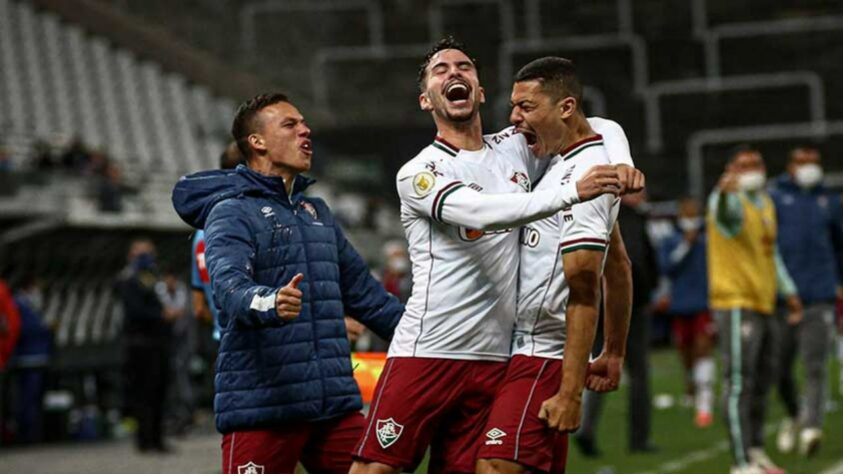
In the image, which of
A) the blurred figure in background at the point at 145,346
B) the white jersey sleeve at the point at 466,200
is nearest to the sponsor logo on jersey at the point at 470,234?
the white jersey sleeve at the point at 466,200

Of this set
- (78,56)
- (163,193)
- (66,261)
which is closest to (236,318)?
(66,261)

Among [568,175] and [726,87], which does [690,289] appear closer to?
[568,175]

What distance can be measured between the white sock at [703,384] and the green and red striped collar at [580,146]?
34.3 ft

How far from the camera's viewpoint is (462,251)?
644 centimetres

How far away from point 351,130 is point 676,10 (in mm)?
7178

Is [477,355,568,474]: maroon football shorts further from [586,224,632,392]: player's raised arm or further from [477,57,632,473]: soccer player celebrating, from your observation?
[586,224,632,392]: player's raised arm

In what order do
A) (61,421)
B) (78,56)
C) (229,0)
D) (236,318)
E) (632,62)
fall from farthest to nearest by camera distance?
(229,0)
(632,62)
(78,56)
(61,421)
(236,318)

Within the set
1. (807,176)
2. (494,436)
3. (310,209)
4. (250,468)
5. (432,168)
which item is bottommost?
(250,468)

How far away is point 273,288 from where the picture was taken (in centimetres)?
638

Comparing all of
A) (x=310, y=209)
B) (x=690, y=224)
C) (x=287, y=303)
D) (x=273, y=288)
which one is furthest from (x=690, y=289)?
(x=287, y=303)

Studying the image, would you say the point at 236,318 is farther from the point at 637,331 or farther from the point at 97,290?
the point at 97,290

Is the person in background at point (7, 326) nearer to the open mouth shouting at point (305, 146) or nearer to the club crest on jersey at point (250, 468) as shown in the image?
the open mouth shouting at point (305, 146)

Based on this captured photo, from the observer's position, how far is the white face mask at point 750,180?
37.4 ft

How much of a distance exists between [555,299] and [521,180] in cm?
47
